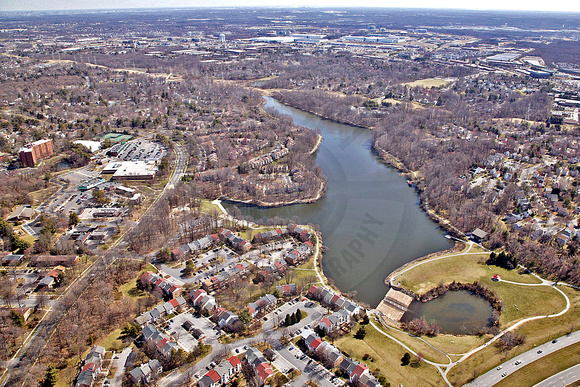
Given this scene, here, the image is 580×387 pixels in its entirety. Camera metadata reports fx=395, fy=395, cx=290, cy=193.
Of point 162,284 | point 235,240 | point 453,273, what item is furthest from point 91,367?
point 453,273

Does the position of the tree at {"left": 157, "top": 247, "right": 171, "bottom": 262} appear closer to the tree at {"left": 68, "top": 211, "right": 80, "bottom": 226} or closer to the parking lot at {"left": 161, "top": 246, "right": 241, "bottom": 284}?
the parking lot at {"left": 161, "top": 246, "right": 241, "bottom": 284}

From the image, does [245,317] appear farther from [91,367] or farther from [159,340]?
[91,367]

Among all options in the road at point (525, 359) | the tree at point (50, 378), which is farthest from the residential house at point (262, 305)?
the road at point (525, 359)

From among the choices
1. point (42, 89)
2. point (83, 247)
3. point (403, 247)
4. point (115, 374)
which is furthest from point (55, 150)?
point (403, 247)

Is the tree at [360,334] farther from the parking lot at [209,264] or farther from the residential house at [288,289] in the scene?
the parking lot at [209,264]

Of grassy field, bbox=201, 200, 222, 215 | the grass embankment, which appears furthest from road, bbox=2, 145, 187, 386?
the grass embankment

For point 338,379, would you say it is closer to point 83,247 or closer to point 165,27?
point 83,247
